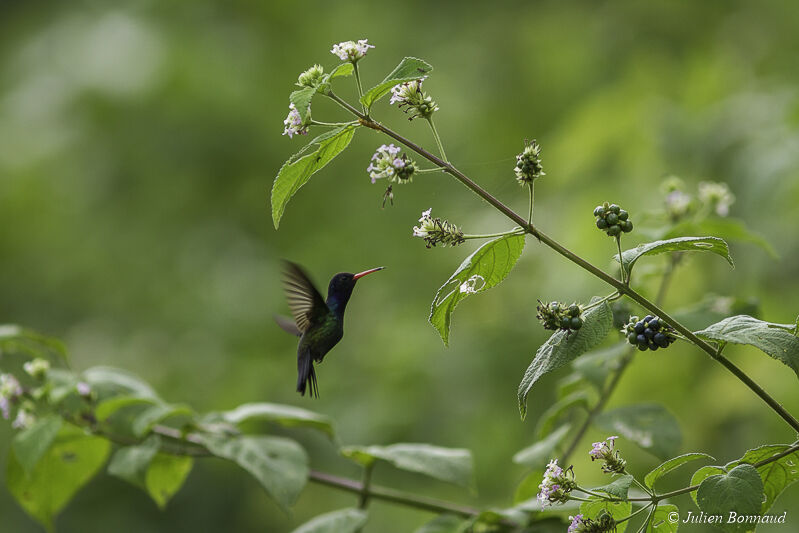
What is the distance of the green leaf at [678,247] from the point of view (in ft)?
3.92

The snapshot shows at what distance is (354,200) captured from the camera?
20.0 ft

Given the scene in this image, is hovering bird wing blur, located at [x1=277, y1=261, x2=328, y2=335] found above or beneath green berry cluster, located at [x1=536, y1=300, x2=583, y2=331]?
above

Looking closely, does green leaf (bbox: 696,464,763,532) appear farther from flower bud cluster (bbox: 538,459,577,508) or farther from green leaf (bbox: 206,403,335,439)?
green leaf (bbox: 206,403,335,439)

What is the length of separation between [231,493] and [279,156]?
2616 mm

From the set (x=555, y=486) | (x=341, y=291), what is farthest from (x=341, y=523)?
(x=555, y=486)

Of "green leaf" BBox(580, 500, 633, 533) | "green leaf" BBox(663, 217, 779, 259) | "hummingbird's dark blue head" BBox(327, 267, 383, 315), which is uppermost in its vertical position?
"green leaf" BBox(663, 217, 779, 259)

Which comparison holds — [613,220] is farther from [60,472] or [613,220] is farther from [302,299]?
[60,472]

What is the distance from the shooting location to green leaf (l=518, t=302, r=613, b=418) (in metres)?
1.19

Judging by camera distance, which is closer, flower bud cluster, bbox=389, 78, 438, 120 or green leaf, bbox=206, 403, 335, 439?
flower bud cluster, bbox=389, 78, 438, 120

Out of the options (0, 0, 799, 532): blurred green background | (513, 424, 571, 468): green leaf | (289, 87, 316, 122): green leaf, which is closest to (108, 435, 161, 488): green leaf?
(513, 424, 571, 468): green leaf

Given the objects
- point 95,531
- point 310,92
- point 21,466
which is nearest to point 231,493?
point 95,531

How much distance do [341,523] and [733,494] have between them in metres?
1.06

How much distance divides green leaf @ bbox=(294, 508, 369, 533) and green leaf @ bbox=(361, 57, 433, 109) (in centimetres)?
110


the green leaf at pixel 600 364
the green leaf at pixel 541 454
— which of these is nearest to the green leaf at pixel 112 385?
the green leaf at pixel 541 454
